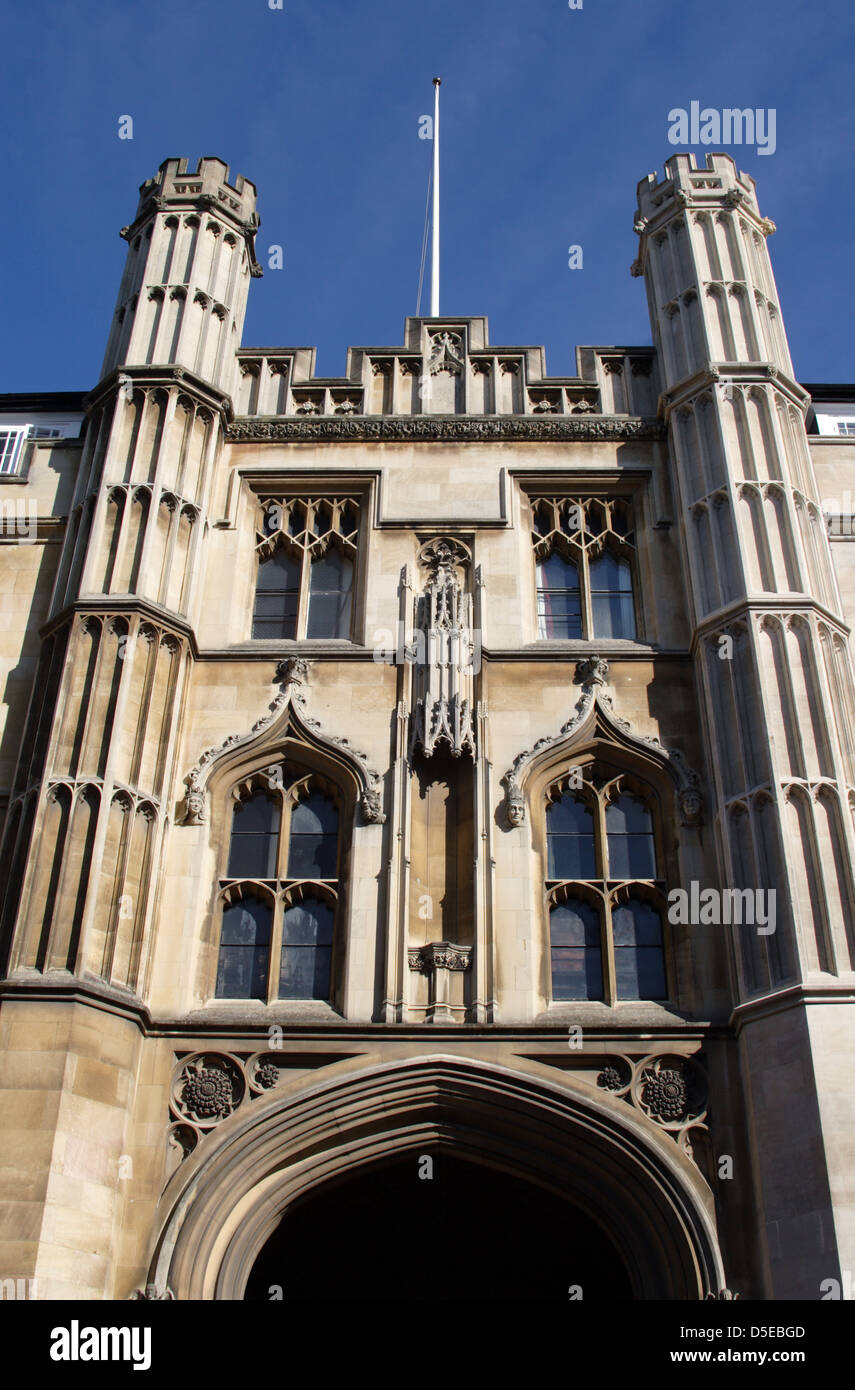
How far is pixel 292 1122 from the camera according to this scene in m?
11.9

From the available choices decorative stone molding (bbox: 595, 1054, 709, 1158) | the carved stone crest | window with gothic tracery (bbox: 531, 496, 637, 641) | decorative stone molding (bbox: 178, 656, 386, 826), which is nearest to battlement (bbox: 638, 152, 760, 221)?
the carved stone crest

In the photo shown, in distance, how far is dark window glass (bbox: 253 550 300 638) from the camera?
620 inches

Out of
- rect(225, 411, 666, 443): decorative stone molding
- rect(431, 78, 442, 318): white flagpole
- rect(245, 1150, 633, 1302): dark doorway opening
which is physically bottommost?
rect(245, 1150, 633, 1302): dark doorway opening

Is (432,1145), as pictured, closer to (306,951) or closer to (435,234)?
(306,951)

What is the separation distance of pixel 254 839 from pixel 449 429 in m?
5.69

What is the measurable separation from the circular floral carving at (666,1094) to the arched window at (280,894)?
2.84 meters

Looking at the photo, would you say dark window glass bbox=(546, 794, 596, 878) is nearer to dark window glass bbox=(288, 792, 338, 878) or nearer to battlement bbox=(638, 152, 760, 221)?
dark window glass bbox=(288, 792, 338, 878)

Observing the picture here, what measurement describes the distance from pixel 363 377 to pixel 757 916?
8.52 meters

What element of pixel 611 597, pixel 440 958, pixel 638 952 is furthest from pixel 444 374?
pixel 440 958

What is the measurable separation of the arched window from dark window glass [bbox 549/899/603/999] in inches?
77.7

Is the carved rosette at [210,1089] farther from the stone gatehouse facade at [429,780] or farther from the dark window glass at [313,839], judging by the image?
the dark window glass at [313,839]

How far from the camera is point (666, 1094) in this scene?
11930mm

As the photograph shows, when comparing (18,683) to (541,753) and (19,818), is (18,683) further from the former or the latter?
(541,753)

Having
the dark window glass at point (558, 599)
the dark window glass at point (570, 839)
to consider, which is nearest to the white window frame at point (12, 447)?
the dark window glass at point (558, 599)
